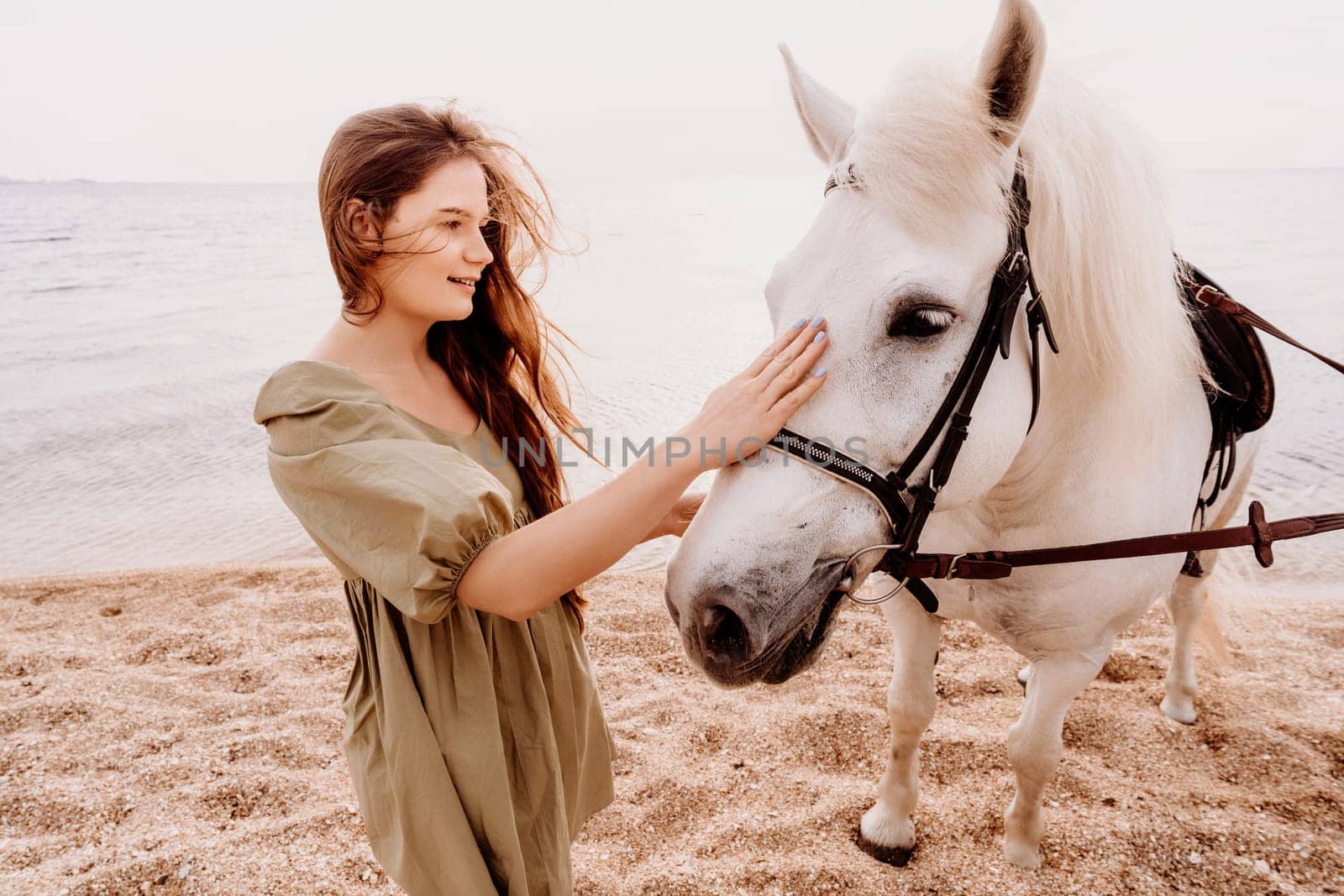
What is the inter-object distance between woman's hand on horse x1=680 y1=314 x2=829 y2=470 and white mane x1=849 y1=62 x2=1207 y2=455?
29 centimetres

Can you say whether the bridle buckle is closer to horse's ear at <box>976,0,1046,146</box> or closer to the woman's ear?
horse's ear at <box>976,0,1046,146</box>

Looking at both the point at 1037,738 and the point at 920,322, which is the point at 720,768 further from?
the point at 920,322

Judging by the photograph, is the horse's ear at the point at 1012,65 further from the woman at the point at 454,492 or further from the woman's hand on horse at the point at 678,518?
the woman's hand on horse at the point at 678,518

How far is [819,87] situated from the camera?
1.66 metres

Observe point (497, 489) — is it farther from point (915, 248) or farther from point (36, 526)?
point (36, 526)

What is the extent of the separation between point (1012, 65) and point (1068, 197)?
0.26 meters

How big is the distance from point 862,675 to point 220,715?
8.79 feet

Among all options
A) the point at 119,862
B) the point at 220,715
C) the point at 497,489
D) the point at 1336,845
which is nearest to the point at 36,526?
the point at 220,715

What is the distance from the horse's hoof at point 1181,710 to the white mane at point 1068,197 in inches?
79.7

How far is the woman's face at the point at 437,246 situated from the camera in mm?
1299

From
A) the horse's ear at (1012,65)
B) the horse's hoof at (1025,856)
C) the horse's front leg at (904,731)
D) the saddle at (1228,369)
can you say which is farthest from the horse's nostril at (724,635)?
the horse's hoof at (1025,856)

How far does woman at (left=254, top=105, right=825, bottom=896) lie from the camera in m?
1.12

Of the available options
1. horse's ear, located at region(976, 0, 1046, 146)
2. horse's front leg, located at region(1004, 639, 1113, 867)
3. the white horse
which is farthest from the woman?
horse's front leg, located at region(1004, 639, 1113, 867)

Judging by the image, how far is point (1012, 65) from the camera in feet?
4.06
